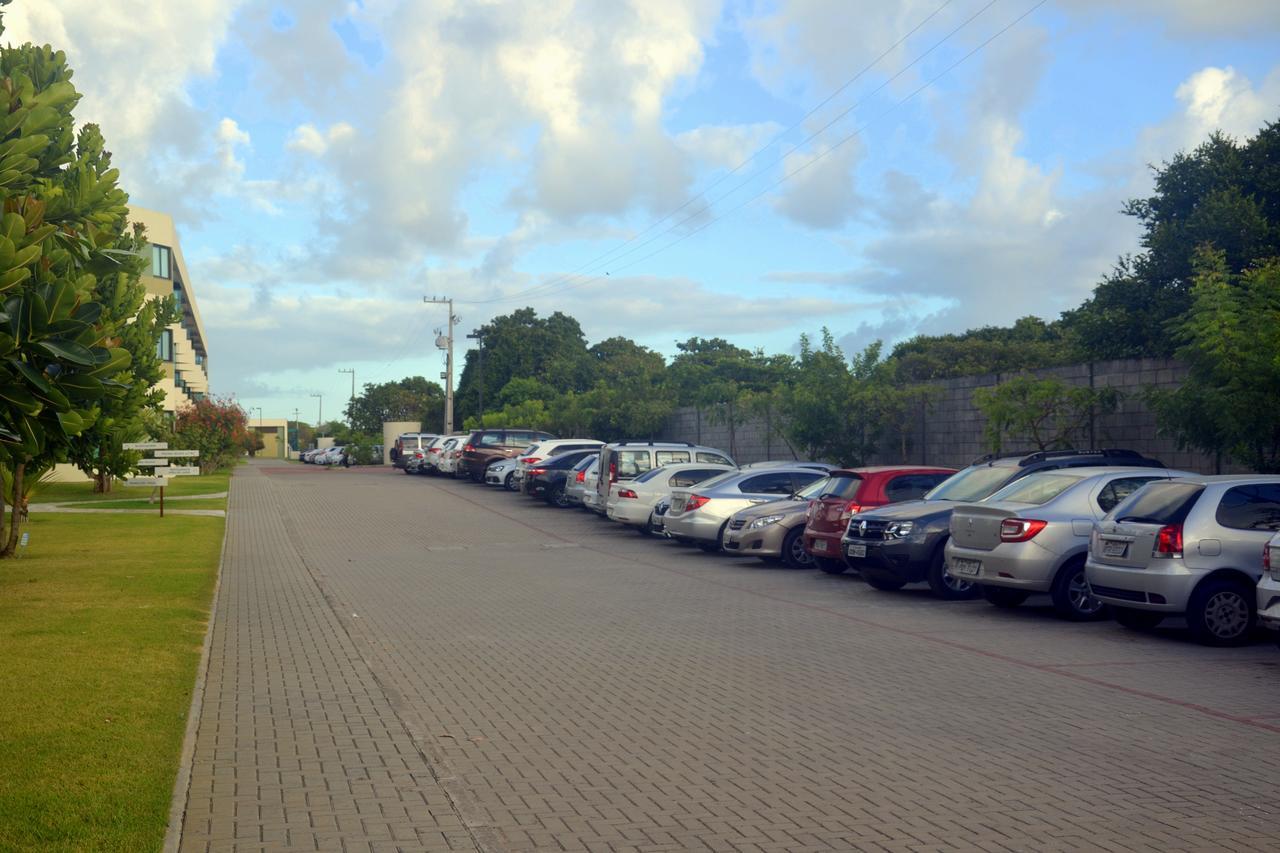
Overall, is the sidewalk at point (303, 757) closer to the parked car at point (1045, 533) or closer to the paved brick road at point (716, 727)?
the paved brick road at point (716, 727)

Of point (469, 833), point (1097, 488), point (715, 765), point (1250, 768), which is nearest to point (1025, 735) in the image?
point (1250, 768)

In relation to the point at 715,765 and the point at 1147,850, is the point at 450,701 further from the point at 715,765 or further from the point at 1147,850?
the point at 1147,850

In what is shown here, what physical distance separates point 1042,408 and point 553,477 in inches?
→ 610

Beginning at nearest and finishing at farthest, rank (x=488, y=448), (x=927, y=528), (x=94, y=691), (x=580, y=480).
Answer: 1. (x=94, y=691)
2. (x=927, y=528)
3. (x=580, y=480)
4. (x=488, y=448)

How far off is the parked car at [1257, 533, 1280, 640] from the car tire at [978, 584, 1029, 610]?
13.5 feet

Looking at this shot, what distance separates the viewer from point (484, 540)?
24.5 m

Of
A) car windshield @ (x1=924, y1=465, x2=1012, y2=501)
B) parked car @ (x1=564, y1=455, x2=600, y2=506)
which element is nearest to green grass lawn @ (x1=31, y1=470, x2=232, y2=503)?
parked car @ (x1=564, y1=455, x2=600, y2=506)

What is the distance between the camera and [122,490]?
130ft

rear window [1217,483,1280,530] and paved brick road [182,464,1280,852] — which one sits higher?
rear window [1217,483,1280,530]

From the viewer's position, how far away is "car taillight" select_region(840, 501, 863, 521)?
1709 cm

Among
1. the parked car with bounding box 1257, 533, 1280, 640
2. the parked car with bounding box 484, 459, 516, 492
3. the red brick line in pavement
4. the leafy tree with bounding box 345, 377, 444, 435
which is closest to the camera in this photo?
the red brick line in pavement

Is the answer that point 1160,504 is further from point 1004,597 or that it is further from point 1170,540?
point 1004,597

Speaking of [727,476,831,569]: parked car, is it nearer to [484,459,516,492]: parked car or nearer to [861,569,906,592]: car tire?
[861,569,906,592]: car tire

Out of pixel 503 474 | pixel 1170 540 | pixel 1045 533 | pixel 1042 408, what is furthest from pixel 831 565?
pixel 503 474
